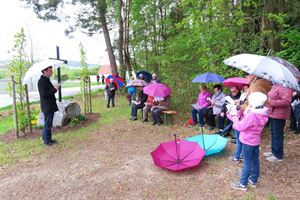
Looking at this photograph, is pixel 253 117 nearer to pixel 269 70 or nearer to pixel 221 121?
pixel 269 70

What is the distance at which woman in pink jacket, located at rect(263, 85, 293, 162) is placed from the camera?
4.21 meters

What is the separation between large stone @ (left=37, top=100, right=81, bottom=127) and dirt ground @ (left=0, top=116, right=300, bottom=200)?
186 cm

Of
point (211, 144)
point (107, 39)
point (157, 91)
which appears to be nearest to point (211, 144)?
point (211, 144)

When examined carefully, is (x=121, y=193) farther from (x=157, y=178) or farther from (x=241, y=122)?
(x=241, y=122)

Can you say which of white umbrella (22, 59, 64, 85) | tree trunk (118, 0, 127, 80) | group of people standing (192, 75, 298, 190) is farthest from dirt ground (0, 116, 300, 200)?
tree trunk (118, 0, 127, 80)

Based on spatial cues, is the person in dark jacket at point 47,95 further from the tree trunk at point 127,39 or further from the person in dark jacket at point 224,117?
the tree trunk at point 127,39

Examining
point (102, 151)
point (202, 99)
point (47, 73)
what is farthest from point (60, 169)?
point (202, 99)

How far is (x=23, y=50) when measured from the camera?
738 cm

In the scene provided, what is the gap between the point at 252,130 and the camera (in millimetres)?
3361

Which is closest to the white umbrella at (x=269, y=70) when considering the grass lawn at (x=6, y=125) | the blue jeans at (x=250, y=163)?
Answer: the blue jeans at (x=250, y=163)

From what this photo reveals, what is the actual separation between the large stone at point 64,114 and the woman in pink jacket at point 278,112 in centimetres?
567

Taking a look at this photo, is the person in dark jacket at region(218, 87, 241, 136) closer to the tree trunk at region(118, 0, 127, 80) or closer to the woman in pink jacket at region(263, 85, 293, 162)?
the woman in pink jacket at region(263, 85, 293, 162)

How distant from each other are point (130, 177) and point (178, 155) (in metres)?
0.90

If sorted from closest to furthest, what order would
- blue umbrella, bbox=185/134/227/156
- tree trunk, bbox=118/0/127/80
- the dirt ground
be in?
the dirt ground < blue umbrella, bbox=185/134/227/156 < tree trunk, bbox=118/0/127/80
